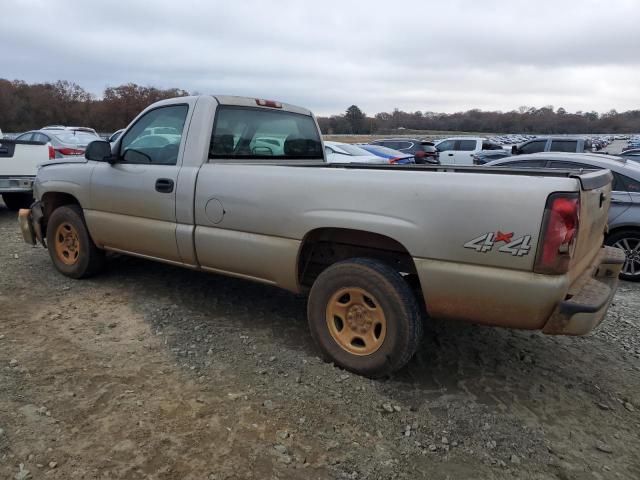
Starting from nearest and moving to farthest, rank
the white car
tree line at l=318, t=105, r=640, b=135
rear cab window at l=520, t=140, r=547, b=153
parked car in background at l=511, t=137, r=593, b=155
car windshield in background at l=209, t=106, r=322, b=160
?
car windshield in background at l=209, t=106, r=322, b=160
the white car
parked car in background at l=511, t=137, r=593, b=155
rear cab window at l=520, t=140, r=547, b=153
tree line at l=318, t=105, r=640, b=135

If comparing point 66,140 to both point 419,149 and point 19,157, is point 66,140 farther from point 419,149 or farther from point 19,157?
point 419,149

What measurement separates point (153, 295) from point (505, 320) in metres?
3.32

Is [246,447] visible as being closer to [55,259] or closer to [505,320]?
[505,320]

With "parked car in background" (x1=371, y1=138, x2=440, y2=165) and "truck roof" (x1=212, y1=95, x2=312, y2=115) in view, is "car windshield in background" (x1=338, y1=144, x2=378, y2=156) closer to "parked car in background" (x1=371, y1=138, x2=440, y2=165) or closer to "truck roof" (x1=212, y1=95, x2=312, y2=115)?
"parked car in background" (x1=371, y1=138, x2=440, y2=165)

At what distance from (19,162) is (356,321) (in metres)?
7.60

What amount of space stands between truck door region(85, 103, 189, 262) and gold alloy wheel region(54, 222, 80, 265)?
493 millimetres

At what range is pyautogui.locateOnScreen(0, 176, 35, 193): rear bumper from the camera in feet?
27.6

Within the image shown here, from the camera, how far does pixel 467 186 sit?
2840 mm

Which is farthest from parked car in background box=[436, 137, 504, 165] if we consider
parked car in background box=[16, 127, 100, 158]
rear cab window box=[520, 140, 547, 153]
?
parked car in background box=[16, 127, 100, 158]

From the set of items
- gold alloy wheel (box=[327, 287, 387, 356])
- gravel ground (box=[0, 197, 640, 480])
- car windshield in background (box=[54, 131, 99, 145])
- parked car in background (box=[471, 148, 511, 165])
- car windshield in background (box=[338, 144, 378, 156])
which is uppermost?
car windshield in background (box=[54, 131, 99, 145])

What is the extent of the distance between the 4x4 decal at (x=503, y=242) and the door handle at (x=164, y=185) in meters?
2.43

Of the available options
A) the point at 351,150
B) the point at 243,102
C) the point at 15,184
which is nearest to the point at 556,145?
the point at 351,150

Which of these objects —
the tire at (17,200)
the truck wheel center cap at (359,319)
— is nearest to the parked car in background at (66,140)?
the tire at (17,200)

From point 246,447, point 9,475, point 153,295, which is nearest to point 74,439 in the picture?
point 9,475
